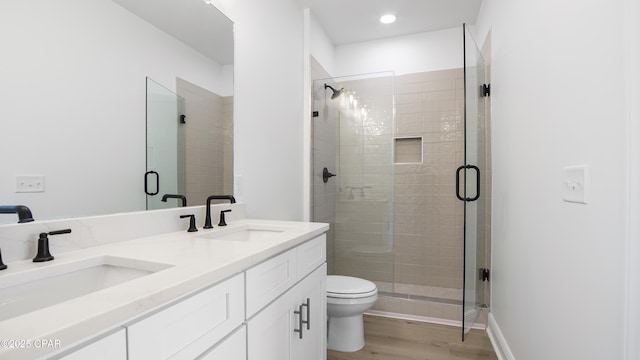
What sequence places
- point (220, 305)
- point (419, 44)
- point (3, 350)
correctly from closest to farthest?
point (3, 350)
point (220, 305)
point (419, 44)

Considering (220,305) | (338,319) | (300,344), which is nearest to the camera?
(220,305)

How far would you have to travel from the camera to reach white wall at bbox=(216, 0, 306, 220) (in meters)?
1.82

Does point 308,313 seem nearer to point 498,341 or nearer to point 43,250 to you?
point 43,250

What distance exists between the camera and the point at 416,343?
224cm

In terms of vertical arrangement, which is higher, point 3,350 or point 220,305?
point 3,350

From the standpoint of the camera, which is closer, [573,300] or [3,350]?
[3,350]

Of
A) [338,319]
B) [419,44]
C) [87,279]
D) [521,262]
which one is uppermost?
[419,44]

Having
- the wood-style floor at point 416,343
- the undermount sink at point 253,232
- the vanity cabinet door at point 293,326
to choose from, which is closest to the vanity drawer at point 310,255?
the vanity cabinet door at point 293,326

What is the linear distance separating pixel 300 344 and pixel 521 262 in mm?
1213

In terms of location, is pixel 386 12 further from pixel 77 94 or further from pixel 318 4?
pixel 77 94

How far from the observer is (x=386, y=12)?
260cm

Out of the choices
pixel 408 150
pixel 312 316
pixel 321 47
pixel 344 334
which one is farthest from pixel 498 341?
pixel 321 47

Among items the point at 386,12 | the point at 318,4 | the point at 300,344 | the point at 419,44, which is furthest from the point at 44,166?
the point at 419,44

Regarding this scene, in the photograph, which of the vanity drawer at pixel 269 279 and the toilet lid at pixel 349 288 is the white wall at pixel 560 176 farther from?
the vanity drawer at pixel 269 279
